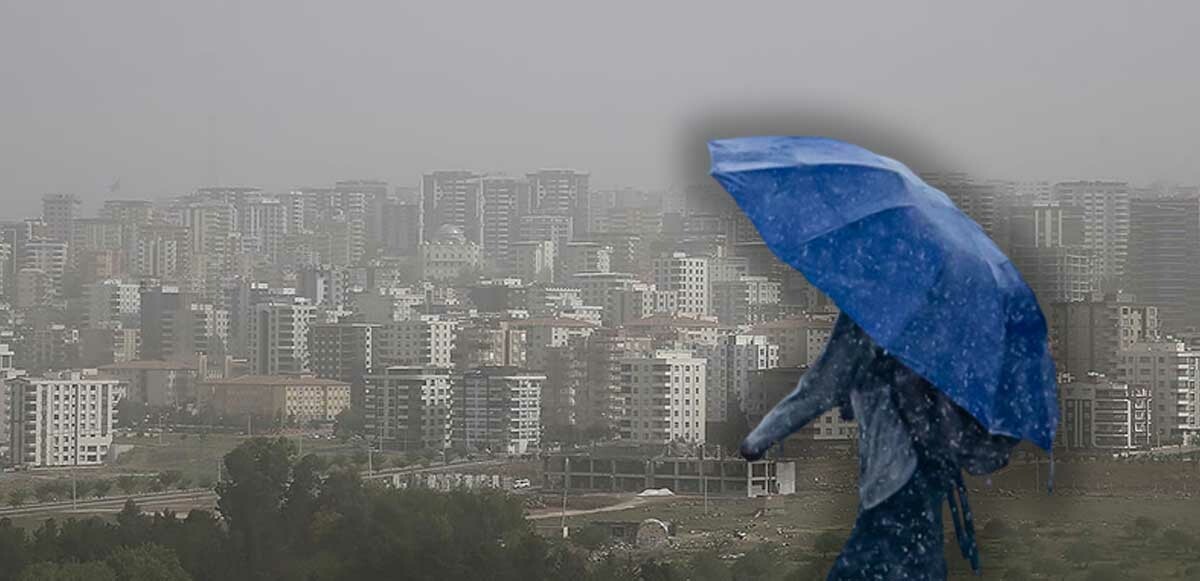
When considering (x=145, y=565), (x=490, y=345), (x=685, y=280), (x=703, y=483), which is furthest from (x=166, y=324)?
(x=145, y=565)

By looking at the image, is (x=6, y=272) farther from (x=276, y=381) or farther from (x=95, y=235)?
(x=276, y=381)

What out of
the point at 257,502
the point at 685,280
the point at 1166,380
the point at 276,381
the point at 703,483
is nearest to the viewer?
→ the point at 257,502

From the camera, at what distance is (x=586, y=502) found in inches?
906

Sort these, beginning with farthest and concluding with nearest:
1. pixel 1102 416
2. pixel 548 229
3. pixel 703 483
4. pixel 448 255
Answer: pixel 448 255 → pixel 548 229 → pixel 703 483 → pixel 1102 416

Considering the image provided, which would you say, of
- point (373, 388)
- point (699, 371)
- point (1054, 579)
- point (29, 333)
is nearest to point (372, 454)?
point (373, 388)

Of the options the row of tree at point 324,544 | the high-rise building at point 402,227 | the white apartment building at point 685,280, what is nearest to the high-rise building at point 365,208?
the high-rise building at point 402,227

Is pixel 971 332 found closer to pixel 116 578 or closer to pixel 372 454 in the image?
pixel 116 578

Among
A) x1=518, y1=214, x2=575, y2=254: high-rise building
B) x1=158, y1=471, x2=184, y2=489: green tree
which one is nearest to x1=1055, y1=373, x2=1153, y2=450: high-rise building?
x1=158, y1=471, x2=184, y2=489: green tree

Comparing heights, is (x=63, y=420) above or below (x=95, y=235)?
below

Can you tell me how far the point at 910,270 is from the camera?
9.80ft

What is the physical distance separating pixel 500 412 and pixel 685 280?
318 centimetres

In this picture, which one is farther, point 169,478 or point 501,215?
point 501,215

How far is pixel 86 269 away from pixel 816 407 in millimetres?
31977

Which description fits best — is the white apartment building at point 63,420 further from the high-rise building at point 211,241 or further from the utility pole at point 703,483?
the utility pole at point 703,483
